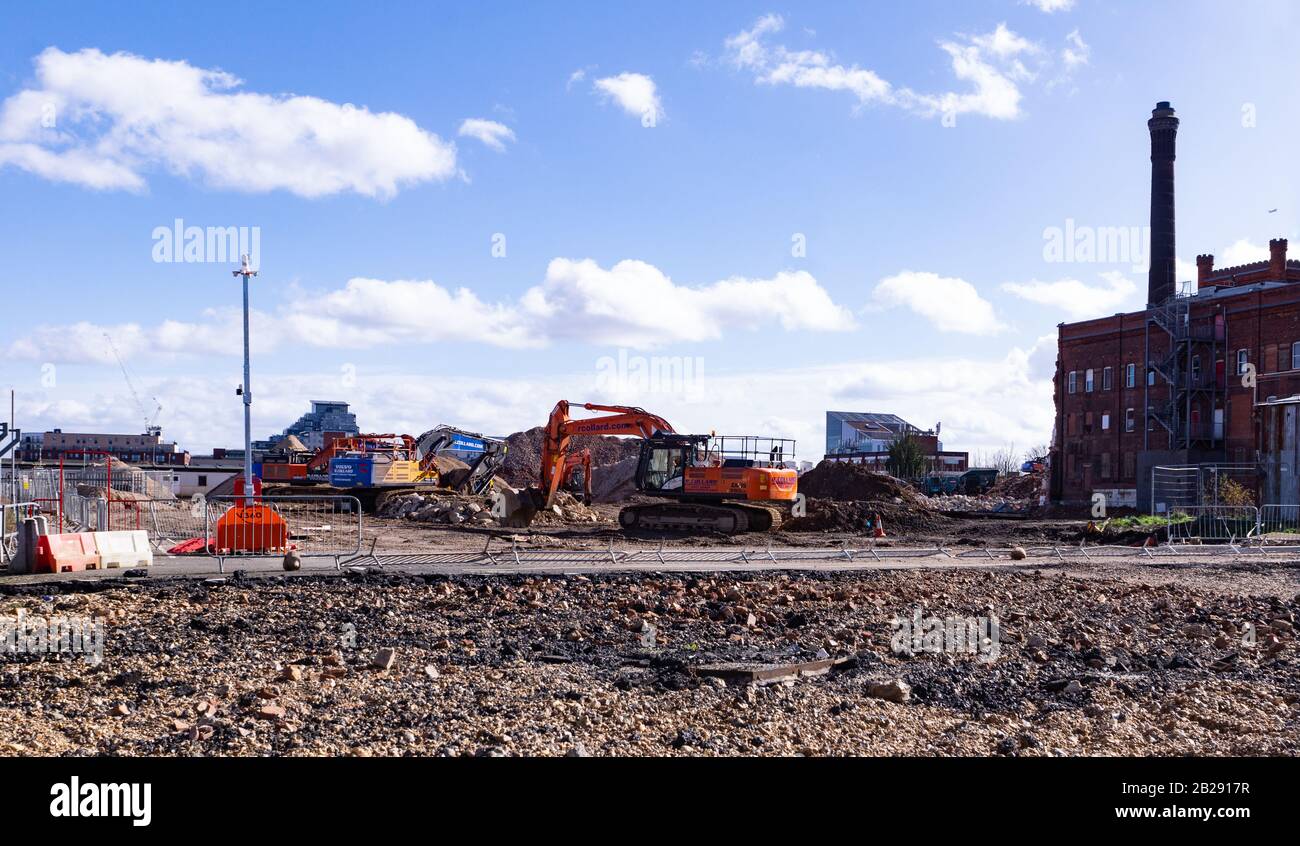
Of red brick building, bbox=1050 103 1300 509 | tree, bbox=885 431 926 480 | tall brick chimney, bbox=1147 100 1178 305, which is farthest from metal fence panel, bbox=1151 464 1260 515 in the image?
tree, bbox=885 431 926 480

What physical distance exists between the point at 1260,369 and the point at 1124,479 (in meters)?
9.27

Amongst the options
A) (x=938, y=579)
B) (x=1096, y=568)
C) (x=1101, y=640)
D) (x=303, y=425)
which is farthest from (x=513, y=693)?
(x=303, y=425)

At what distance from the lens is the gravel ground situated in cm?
805

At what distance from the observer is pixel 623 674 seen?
410 inches

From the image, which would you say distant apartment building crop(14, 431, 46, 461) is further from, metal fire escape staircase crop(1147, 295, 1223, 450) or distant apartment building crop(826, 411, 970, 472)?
distant apartment building crop(826, 411, 970, 472)

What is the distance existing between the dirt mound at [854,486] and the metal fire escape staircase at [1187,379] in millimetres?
13342

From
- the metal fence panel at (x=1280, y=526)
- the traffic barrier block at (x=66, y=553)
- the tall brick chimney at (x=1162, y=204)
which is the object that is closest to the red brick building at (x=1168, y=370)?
the tall brick chimney at (x=1162, y=204)

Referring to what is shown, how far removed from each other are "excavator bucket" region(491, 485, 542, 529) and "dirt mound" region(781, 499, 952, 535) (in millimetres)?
7759

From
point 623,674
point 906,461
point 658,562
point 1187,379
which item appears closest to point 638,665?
point 623,674

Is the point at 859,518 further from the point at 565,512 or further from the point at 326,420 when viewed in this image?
the point at 326,420

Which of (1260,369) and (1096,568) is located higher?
(1260,369)
